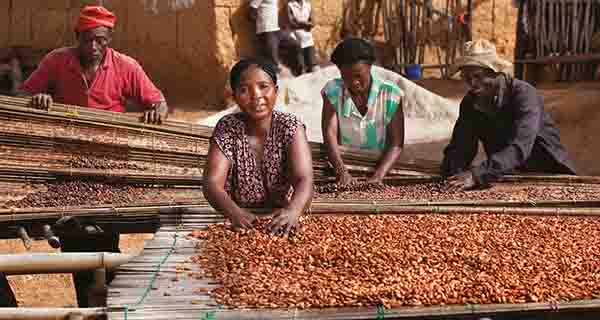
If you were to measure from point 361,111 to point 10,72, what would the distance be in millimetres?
7552

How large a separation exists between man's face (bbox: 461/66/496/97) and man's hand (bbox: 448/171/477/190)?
488 millimetres

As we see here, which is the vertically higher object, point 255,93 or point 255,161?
point 255,93

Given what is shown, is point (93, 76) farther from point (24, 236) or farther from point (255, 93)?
point (255, 93)

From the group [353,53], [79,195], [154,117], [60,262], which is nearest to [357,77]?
[353,53]

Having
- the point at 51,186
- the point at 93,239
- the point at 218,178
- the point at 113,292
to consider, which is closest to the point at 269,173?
the point at 218,178

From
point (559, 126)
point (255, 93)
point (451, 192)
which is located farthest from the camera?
point (559, 126)

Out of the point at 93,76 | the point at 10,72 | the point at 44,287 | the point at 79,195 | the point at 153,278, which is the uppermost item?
the point at 93,76

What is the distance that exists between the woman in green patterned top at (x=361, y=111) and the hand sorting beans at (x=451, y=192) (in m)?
0.17

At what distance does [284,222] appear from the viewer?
3537 millimetres

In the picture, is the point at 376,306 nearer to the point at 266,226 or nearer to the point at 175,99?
the point at 266,226

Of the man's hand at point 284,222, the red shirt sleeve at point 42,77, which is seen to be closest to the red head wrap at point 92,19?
the red shirt sleeve at point 42,77

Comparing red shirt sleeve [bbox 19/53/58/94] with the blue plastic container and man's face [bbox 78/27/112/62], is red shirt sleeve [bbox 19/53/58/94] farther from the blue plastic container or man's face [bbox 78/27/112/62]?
the blue plastic container

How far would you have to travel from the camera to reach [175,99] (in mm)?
11852

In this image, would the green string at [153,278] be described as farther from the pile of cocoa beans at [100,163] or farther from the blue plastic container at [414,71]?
the blue plastic container at [414,71]
